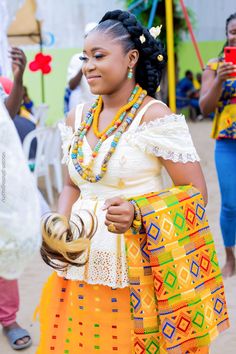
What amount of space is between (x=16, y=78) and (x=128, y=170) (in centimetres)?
172

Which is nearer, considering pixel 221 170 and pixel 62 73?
pixel 221 170

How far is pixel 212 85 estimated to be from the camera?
4.48 meters

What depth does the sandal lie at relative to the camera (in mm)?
3953

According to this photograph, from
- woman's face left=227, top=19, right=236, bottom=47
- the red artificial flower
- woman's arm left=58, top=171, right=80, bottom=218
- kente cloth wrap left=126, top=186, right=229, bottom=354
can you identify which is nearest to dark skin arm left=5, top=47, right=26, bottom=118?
woman's arm left=58, top=171, right=80, bottom=218

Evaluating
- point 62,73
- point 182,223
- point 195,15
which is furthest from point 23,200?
point 195,15

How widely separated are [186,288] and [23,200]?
3.67ft

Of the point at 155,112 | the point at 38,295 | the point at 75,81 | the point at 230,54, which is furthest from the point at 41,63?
the point at 155,112

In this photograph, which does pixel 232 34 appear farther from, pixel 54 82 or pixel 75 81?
pixel 54 82

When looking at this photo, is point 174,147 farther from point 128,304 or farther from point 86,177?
point 128,304

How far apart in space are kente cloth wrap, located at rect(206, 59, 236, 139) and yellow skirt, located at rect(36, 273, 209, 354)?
2224 millimetres

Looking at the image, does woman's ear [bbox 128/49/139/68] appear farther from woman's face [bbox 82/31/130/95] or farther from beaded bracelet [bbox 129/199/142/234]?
beaded bracelet [bbox 129/199/142/234]

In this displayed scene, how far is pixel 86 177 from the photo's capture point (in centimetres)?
266

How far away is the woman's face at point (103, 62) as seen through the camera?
2615mm

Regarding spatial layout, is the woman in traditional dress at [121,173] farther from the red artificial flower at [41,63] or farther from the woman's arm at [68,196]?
the red artificial flower at [41,63]
